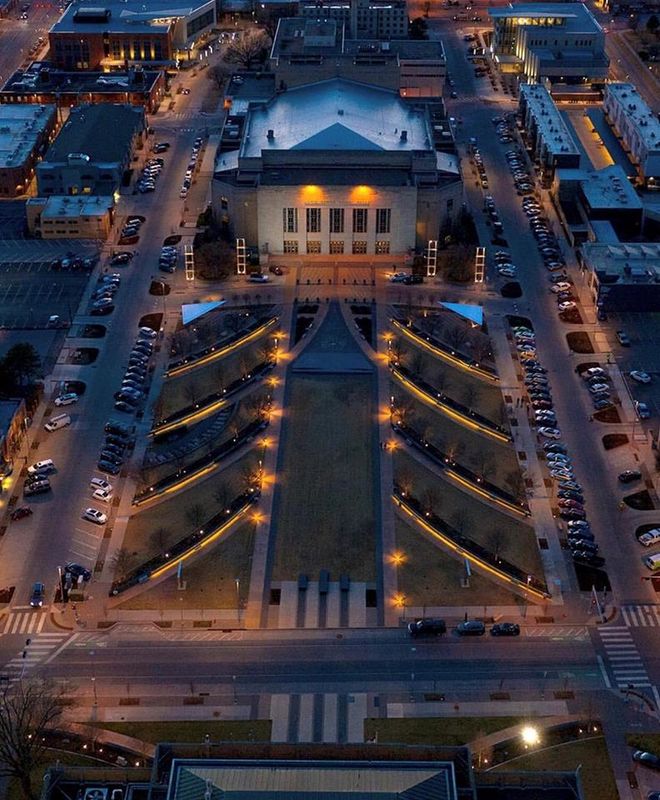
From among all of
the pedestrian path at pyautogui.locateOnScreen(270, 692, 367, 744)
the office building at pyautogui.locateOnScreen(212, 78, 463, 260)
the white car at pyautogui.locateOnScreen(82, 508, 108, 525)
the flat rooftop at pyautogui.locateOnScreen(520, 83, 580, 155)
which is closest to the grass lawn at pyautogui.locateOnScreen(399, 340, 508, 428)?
the office building at pyautogui.locateOnScreen(212, 78, 463, 260)

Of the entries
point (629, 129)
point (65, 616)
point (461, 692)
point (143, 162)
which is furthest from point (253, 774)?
point (629, 129)

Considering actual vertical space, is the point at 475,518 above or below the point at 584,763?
above

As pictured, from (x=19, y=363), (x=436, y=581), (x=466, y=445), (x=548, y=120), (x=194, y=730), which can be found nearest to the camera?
(x=194, y=730)

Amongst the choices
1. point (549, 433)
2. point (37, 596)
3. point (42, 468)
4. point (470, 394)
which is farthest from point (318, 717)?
point (470, 394)

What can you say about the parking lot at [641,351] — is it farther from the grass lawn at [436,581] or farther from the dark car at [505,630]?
the dark car at [505,630]

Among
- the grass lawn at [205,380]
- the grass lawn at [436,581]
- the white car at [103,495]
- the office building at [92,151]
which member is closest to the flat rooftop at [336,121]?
the office building at [92,151]

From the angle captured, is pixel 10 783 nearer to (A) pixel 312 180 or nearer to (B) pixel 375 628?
(B) pixel 375 628

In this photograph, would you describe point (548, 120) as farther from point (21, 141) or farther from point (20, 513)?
point (20, 513)

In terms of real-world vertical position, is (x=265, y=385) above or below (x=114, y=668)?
above
